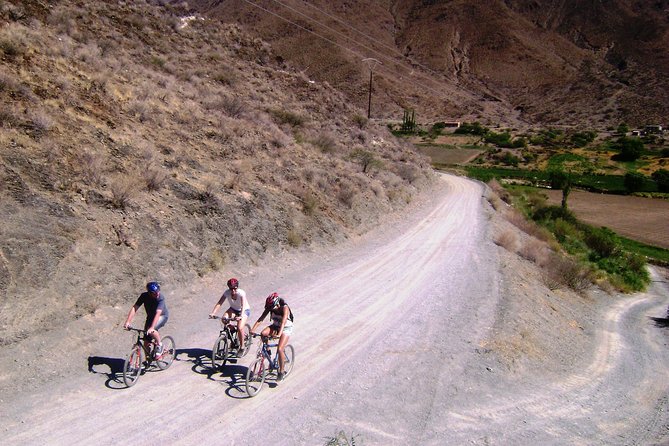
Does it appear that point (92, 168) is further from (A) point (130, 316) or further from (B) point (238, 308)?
(B) point (238, 308)

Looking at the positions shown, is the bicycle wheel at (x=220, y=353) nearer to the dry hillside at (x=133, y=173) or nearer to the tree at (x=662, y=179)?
the dry hillside at (x=133, y=173)

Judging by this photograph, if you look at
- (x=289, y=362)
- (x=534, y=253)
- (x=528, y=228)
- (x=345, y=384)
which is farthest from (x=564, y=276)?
(x=289, y=362)

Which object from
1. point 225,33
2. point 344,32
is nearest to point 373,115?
point 344,32

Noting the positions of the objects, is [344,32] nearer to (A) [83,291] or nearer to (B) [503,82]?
(B) [503,82]

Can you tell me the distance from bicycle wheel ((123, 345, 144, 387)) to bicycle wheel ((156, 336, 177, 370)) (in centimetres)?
44

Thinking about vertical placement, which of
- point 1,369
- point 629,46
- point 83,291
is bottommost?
point 1,369

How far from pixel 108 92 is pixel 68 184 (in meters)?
6.54

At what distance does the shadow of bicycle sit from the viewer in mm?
9008

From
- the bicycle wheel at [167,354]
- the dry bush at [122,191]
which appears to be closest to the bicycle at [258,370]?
the bicycle wheel at [167,354]

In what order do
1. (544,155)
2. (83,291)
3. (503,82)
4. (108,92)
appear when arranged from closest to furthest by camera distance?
(83,291) < (108,92) < (544,155) < (503,82)

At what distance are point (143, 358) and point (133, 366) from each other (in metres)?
0.35

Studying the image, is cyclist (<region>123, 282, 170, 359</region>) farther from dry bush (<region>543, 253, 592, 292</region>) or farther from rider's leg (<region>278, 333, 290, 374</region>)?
dry bush (<region>543, 253, 592, 292</region>)

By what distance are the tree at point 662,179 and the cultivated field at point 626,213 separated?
6.66 m

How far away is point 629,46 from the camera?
156250 mm
